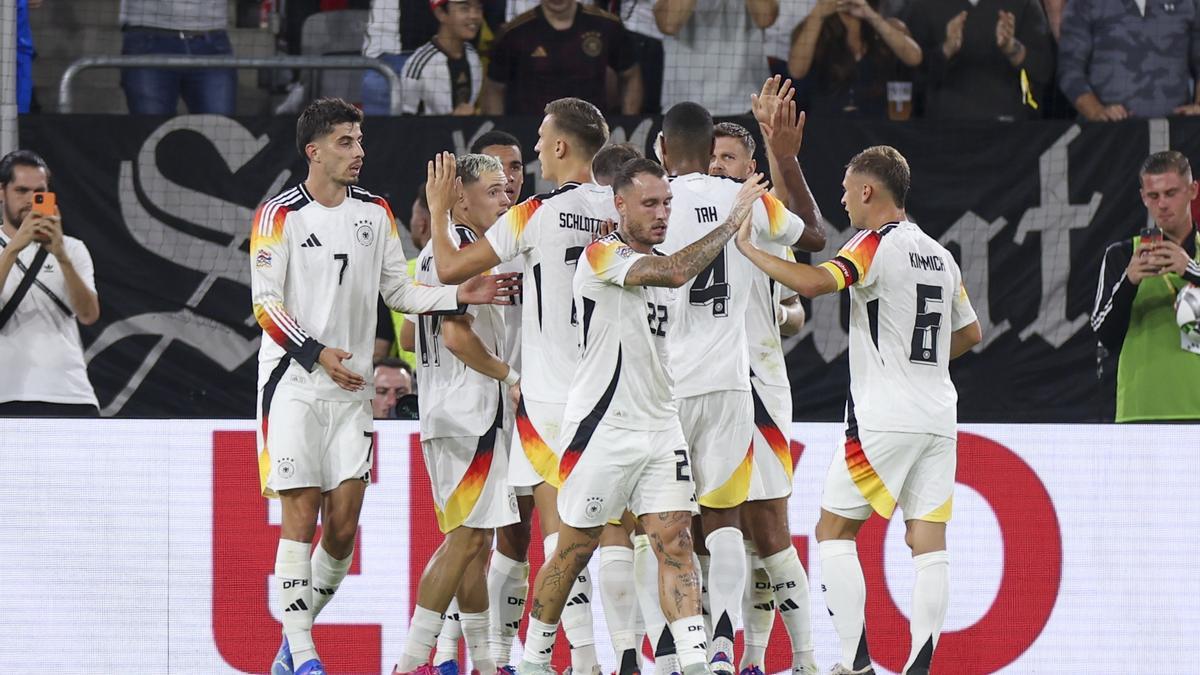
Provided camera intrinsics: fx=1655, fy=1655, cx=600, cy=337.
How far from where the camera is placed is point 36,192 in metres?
9.74

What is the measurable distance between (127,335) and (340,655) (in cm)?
391

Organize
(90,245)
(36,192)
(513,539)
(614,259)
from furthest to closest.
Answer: (90,245), (36,192), (513,539), (614,259)

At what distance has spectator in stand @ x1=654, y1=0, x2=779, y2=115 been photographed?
12031 mm

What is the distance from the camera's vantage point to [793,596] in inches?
301

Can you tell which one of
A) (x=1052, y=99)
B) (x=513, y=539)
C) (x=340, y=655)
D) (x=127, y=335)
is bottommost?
(x=340, y=655)

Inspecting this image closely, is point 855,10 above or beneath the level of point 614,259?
above

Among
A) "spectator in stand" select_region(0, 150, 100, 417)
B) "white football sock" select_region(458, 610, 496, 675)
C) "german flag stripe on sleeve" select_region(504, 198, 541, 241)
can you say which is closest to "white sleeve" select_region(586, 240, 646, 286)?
"german flag stripe on sleeve" select_region(504, 198, 541, 241)

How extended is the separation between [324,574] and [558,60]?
5208mm

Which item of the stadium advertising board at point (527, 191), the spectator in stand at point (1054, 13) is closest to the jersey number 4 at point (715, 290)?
the stadium advertising board at point (527, 191)

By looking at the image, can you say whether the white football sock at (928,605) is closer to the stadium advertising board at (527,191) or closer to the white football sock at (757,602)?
the white football sock at (757,602)

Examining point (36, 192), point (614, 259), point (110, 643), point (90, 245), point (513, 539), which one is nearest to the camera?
point (614, 259)

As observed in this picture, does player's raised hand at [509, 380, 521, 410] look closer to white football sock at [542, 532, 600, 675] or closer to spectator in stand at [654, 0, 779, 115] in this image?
white football sock at [542, 532, 600, 675]

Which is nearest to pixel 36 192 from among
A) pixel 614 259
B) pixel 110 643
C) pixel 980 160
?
pixel 110 643

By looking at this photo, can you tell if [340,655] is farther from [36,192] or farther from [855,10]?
[855,10]
